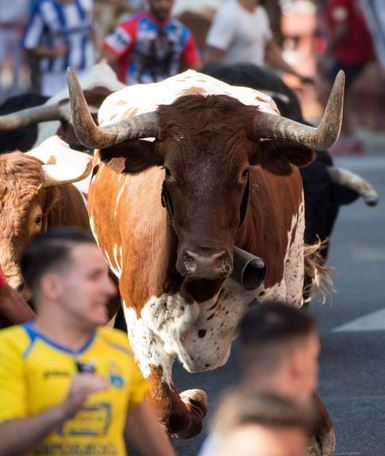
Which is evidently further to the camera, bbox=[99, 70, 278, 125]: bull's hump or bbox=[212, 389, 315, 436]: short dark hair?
bbox=[99, 70, 278, 125]: bull's hump

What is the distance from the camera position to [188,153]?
7.10m

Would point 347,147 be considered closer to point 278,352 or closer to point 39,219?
point 39,219

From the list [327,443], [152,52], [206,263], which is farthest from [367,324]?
[206,263]

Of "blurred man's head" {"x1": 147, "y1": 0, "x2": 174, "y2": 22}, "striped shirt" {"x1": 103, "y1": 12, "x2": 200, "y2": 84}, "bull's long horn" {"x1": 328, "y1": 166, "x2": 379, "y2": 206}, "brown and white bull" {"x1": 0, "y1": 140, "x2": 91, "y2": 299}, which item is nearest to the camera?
"brown and white bull" {"x1": 0, "y1": 140, "x2": 91, "y2": 299}

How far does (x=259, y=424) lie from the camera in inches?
157

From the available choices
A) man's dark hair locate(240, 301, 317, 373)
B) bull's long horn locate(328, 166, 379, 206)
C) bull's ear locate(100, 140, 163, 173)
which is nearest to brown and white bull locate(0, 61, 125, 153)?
bull's long horn locate(328, 166, 379, 206)

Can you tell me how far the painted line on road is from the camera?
35.8ft

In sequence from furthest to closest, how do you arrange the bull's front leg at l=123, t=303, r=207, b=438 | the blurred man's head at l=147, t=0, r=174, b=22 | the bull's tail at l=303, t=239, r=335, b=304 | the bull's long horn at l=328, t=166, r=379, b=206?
the blurred man's head at l=147, t=0, r=174, b=22 → the bull's long horn at l=328, t=166, r=379, b=206 → the bull's tail at l=303, t=239, r=335, b=304 → the bull's front leg at l=123, t=303, r=207, b=438

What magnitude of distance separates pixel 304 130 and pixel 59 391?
117 inches

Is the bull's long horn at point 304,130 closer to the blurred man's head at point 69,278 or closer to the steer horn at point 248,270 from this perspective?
the steer horn at point 248,270

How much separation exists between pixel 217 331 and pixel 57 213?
3.93 feet

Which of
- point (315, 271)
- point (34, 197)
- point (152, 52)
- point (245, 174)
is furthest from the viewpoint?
point (152, 52)

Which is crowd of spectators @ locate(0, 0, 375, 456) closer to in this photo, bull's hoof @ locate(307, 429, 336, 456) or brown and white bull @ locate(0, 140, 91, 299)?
brown and white bull @ locate(0, 140, 91, 299)

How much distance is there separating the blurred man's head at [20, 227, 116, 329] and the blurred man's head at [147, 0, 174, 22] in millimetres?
Answer: 8820
